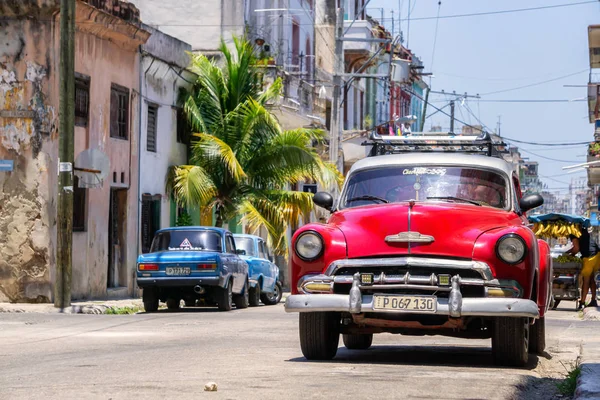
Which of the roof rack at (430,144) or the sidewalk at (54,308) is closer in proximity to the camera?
the roof rack at (430,144)

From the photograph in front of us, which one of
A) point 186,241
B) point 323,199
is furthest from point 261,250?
point 323,199

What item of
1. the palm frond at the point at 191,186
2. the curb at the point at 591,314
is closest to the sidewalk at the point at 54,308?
the palm frond at the point at 191,186

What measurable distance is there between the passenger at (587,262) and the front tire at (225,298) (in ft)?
26.3

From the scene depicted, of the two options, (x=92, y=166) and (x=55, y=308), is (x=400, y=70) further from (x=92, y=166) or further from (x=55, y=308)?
(x=55, y=308)

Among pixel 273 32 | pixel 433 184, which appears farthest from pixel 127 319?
pixel 273 32

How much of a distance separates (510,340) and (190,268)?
495 inches

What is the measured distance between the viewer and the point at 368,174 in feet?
42.6

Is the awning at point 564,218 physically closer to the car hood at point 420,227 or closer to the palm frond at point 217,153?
the palm frond at point 217,153

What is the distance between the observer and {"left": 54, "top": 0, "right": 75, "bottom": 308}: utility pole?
22625mm

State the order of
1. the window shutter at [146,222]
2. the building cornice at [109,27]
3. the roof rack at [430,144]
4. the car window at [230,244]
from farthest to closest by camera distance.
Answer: the window shutter at [146,222] → the building cornice at [109,27] → the car window at [230,244] → the roof rack at [430,144]

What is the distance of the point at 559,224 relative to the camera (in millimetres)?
31516

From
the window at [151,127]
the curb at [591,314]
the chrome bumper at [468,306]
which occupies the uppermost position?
the window at [151,127]

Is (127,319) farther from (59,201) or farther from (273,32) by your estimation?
(273,32)

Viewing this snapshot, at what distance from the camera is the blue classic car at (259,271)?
2828 centimetres
